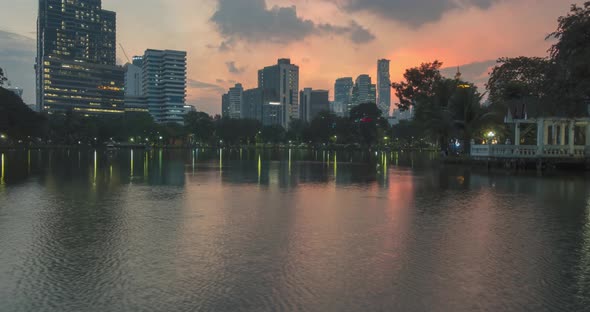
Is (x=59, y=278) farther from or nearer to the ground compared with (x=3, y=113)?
nearer to the ground

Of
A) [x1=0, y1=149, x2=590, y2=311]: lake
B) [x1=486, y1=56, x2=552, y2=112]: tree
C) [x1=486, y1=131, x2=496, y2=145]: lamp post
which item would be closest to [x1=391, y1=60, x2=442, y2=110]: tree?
[x1=486, y1=56, x2=552, y2=112]: tree

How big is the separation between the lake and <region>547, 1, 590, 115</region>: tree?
14952 mm

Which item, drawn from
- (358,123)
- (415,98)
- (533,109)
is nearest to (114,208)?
(533,109)

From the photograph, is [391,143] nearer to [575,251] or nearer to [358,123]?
[358,123]

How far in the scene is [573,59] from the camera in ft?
96.2

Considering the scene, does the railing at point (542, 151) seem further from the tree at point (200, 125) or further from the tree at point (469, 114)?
the tree at point (200, 125)

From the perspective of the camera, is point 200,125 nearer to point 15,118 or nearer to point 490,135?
point 15,118

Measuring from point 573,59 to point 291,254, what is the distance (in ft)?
90.2

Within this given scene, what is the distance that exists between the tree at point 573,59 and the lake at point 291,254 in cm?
1495

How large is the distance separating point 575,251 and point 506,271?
2534 millimetres

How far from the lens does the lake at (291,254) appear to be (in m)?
6.54

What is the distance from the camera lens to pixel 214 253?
9070 mm

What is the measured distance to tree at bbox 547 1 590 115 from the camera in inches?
1146

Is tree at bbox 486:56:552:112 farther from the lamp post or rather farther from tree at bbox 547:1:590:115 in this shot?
tree at bbox 547:1:590:115
